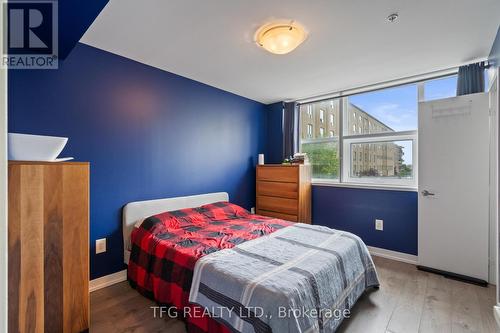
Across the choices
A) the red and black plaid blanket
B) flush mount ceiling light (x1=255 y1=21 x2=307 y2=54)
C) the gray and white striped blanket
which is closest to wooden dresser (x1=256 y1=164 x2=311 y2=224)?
the red and black plaid blanket

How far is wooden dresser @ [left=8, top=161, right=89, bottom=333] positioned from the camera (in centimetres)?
99

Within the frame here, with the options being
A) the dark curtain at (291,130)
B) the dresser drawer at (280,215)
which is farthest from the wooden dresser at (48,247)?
the dark curtain at (291,130)

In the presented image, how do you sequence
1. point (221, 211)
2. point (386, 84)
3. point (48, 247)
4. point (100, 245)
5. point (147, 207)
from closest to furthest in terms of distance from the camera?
point (48, 247), point (100, 245), point (147, 207), point (221, 211), point (386, 84)

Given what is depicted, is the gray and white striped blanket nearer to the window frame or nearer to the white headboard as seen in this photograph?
the white headboard

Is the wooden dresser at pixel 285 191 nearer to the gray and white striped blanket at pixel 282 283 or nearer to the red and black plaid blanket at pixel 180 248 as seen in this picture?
the red and black plaid blanket at pixel 180 248

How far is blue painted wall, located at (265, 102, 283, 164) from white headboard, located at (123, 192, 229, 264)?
1634 millimetres

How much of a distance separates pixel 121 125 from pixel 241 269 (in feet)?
6.44

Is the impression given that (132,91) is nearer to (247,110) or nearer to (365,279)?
(247,110)

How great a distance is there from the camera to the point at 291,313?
4.03 feet

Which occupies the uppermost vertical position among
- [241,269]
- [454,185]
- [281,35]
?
[281,35]

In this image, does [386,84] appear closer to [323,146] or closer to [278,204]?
[323,146]

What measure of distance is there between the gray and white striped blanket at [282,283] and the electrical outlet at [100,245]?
1.27 m

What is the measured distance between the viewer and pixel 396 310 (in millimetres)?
1920

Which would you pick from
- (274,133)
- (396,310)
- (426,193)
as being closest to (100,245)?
(396,310)
